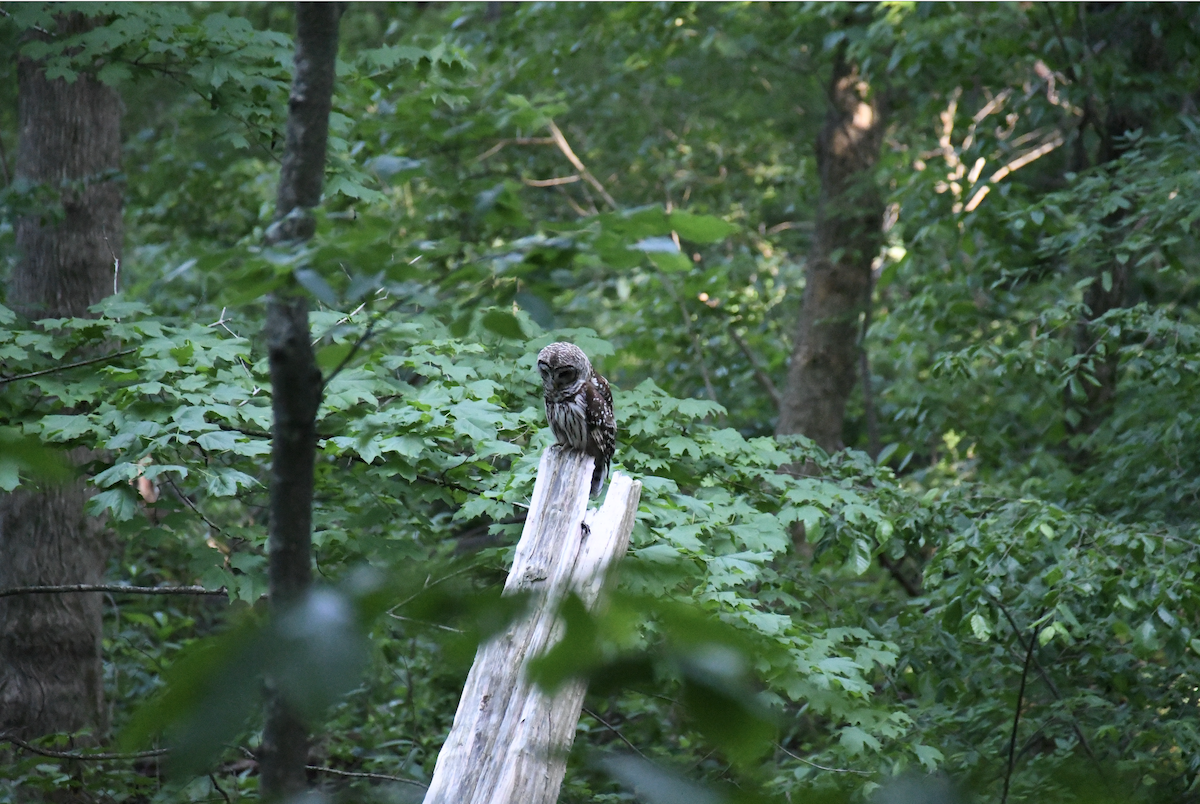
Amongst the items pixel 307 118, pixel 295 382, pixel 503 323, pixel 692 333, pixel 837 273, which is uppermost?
pixel 837 273

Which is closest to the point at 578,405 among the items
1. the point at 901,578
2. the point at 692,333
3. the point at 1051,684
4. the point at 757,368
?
the point at 1051,684

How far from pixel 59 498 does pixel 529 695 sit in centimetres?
329

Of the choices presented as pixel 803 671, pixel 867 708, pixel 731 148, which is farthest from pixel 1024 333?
pixel 731 148

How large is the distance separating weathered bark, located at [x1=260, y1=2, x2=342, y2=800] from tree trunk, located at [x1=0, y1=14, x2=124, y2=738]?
384cm

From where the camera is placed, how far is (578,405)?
136 inches

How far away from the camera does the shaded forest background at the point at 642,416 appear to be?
75 cm

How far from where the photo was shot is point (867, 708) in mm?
3465

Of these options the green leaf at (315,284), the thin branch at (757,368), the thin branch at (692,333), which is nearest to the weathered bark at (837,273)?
the thin branch at (757,368)

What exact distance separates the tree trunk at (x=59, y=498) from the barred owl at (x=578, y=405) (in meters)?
2.22

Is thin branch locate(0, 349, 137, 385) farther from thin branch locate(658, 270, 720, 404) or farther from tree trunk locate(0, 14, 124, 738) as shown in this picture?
thin branch locate(658, 270, 720, 404)

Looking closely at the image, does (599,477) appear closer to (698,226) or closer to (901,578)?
(698,226)

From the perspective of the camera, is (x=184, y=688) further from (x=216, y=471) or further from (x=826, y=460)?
(x=826, y=460)

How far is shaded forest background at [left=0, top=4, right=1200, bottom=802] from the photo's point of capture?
2.45ft

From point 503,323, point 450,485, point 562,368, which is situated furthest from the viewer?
point 562,368
